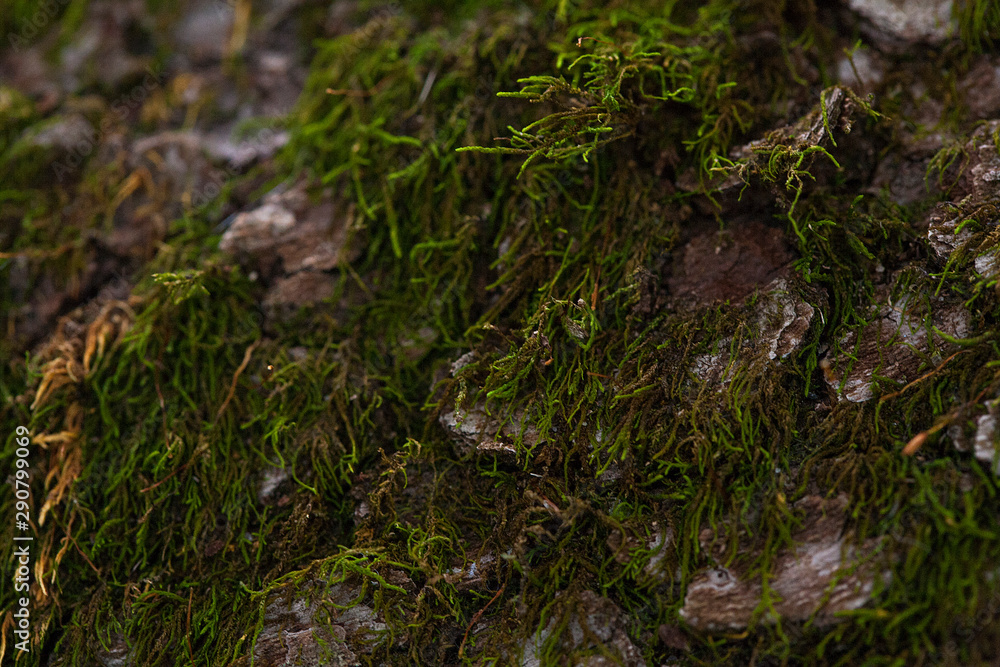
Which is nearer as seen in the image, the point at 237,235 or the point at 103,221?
the point at 237,235

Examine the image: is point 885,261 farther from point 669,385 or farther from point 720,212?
point 669,385

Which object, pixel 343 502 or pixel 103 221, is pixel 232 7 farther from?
pixel 343 502

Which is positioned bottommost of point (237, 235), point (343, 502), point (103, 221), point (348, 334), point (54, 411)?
point (343, 502)

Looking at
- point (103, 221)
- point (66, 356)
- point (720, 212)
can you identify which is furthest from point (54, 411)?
point (720, 212)

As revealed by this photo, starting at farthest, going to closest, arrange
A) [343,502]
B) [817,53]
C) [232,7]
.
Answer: [232,7] < [817,53] < [343,502]

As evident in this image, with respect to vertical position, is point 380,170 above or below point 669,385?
above

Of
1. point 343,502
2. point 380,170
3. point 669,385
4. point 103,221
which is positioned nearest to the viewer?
point 669,385
